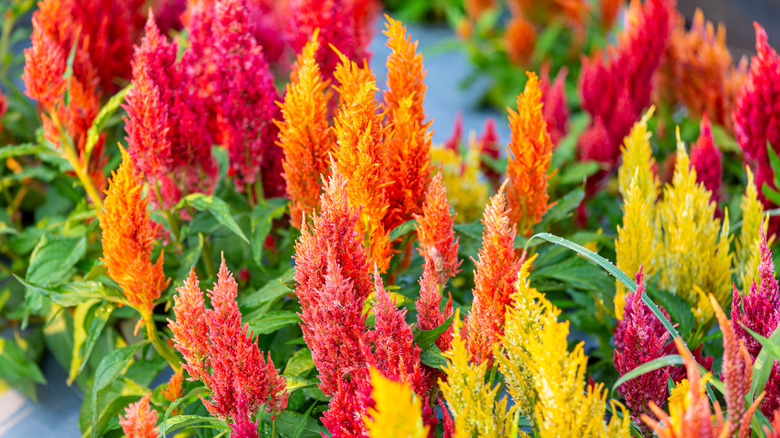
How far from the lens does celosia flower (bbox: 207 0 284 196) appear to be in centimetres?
156

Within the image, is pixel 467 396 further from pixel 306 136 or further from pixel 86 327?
pixel 86 327

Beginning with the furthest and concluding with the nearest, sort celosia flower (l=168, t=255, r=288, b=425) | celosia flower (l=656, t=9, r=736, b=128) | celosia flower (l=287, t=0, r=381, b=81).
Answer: celosia flower (l=656, t=9, r=736, b=128)
celosia flower (l=287, t=0, r=381, b=81)
celosia flower (l=168, t=255, r=288, b=425)

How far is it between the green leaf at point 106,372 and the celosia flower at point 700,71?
237cm

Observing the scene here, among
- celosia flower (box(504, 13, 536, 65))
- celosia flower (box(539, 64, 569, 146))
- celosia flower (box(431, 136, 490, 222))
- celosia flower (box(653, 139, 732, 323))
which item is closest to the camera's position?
celosia flower (box(653, 139, 732, 323))

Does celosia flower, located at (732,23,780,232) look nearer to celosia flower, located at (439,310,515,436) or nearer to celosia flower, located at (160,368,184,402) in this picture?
celosia flower, located at (439,310,515,436)

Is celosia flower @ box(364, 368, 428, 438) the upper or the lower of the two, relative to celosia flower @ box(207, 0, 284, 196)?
lower

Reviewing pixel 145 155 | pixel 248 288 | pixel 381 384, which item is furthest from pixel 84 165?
pixel 381 384

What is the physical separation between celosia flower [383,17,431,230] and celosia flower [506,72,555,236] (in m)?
0.20

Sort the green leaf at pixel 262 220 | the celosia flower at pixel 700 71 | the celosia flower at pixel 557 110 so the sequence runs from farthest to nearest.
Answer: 1. the celosia flower at pixel 700 71
2. the celosia flower at pixel 557 110
3. the green leaf at pixel 262 220

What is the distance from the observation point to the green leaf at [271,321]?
4.73ft

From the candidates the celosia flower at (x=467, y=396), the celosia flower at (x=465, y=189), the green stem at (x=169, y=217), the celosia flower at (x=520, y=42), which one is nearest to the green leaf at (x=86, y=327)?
the green stem at (x=169, y=217)

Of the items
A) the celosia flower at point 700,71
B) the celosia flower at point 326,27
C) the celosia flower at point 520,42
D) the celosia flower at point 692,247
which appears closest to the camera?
the celosia flower at point 692,247

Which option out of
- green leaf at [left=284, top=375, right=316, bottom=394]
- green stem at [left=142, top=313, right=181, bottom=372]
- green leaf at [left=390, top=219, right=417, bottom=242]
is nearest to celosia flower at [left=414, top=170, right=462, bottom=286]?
green leaf at [left=390, top=219, right=417, bottom=242]

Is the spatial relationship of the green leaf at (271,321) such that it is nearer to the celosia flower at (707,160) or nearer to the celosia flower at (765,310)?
the celosia flower at (765,310)
